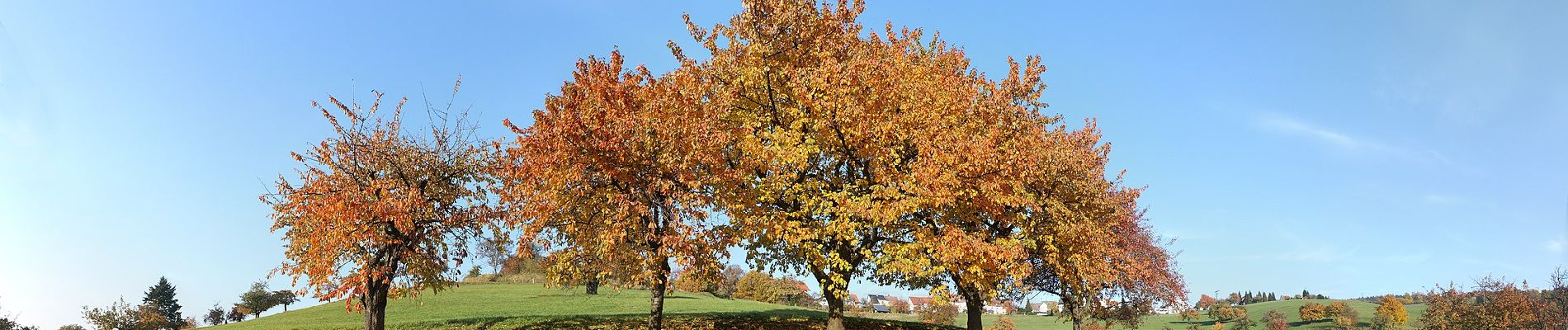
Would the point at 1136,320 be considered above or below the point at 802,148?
below

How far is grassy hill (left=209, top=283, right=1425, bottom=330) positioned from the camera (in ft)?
81.9

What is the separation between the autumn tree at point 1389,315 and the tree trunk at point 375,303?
75.9m

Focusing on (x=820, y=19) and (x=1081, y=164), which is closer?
(x=820, y=19)

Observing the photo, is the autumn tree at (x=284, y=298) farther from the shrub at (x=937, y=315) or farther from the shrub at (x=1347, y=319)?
the shrub at (x=1347, y=319)

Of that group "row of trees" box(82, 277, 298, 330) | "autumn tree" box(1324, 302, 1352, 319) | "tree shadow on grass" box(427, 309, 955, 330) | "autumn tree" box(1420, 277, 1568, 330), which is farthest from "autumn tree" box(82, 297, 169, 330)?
"autumn tree" box(1324, 302, 1352, 319)

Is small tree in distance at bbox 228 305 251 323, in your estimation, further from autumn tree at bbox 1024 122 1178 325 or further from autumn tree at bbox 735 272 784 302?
autumn tree at bbox 1024 122 1178 325

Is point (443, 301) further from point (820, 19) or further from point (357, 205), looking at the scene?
point (820, 19)

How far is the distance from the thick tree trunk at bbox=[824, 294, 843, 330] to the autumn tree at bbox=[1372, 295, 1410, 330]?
6480 cm

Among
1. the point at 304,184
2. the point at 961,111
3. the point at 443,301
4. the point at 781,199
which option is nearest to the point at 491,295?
the point at 443,301

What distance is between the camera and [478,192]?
21.8 meters

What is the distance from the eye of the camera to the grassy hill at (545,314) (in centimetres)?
2495

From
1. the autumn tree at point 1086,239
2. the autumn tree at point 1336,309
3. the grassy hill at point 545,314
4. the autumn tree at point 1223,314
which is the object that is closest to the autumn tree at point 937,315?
the grassy hill at point 545,314

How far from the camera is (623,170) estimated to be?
1739 cm

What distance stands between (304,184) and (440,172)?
→ 12.1 ft
